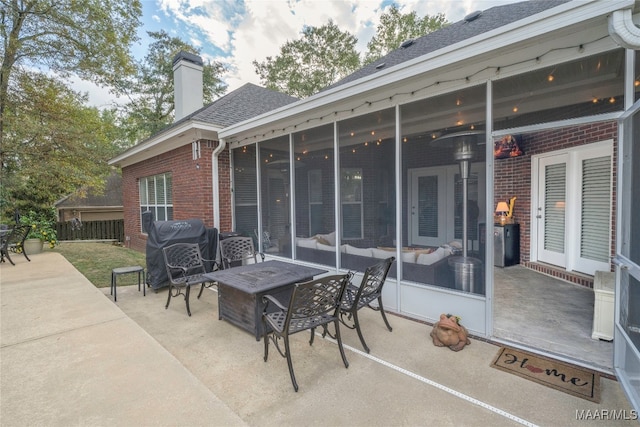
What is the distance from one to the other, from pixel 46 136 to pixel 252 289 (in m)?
10.3

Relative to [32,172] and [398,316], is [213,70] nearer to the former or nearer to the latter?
[32,172]

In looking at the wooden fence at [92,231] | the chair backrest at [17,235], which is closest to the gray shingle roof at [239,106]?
the chair backrest at [17,235]

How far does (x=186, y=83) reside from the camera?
873 cm

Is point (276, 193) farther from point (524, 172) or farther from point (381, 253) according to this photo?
point (524, 172)

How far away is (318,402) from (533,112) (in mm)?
3167

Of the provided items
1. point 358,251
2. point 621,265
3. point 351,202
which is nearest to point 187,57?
point 351,202

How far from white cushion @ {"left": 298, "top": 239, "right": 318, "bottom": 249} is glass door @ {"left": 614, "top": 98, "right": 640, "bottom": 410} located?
11.5 ft

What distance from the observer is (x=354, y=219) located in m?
4.27

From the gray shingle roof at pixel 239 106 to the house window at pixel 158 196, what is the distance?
1.66 m

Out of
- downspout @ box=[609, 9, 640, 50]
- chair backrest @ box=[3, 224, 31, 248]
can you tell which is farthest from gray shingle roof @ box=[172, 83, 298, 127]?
downspout @ box=[609, 9, 640, 50]

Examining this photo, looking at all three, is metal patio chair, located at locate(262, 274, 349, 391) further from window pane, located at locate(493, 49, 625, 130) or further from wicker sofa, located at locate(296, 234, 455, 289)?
window pane, located at locate(493, 49, 625, 130)

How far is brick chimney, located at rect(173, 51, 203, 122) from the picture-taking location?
339 inches

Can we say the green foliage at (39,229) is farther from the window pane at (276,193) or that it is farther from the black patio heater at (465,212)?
the black patio heater at (465,212)

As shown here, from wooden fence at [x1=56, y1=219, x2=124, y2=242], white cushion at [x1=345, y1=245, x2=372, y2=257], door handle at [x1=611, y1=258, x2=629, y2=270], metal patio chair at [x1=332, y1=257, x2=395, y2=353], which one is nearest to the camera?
door handle at [x1=611, y1=258, x2=629, y2=270]
